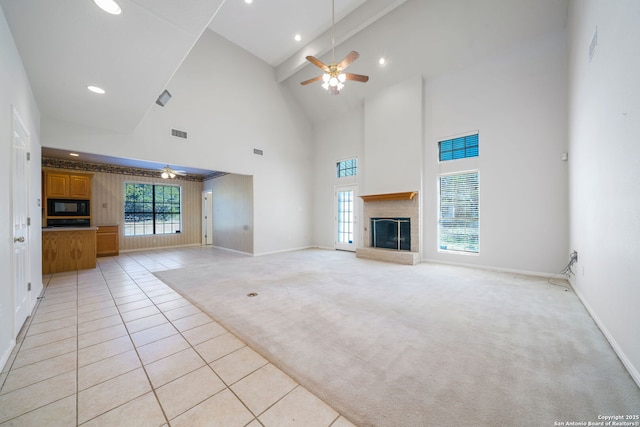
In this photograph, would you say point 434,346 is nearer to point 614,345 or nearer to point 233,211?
point 614,345

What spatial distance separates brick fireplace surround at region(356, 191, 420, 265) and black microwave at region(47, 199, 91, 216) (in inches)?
310

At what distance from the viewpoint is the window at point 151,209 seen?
25.7 feet

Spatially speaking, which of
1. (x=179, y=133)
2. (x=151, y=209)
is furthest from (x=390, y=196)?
(x=151, y=209)

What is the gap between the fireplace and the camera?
19.6 ft

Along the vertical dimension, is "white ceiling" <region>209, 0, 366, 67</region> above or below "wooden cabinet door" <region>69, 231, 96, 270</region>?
above

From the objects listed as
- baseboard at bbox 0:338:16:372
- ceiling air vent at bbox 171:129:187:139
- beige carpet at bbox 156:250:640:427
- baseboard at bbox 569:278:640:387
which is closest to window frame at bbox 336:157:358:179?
beige carpet at bbox 156:250:640:427

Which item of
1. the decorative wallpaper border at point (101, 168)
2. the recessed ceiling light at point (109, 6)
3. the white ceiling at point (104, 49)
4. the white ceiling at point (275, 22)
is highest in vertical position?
the white ceiling at point (275, 22)

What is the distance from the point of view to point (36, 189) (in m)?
3.34

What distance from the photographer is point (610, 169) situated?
220cm

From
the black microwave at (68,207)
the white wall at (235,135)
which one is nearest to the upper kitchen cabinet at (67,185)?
the black microwave at (68,207)

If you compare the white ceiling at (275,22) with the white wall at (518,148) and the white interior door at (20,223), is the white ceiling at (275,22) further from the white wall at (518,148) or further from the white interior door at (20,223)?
the white interior door at (20,223)

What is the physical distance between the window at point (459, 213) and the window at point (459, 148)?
432 mm

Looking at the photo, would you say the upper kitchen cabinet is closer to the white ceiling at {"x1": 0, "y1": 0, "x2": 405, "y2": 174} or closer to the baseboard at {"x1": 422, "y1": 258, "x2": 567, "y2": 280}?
the white ceiling at {"x1": 0, "y1": 0, "x2": 405, "y2": 174}

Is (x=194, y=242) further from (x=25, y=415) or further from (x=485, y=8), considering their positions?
(x=485, y=8)
